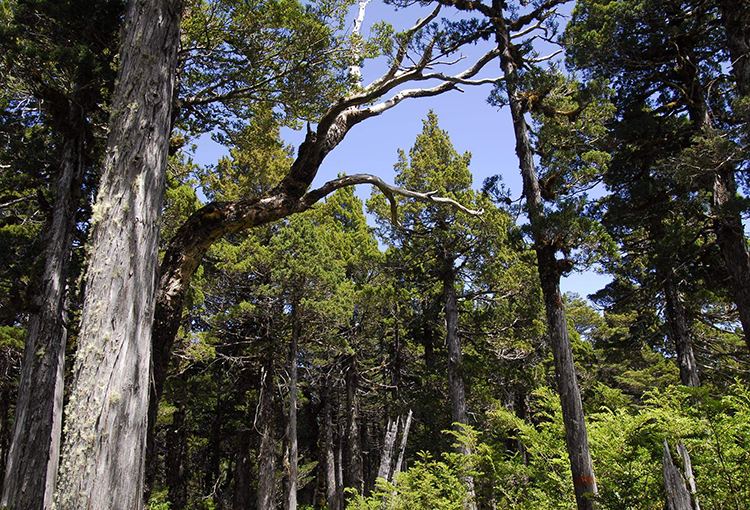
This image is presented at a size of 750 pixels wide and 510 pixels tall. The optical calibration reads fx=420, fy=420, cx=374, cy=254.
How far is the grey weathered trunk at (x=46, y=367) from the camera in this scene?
21.6ft

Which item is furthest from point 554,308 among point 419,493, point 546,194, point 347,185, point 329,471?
point 329,471

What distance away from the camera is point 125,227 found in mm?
3094

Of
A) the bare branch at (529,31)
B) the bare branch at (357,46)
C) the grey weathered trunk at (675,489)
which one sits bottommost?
the grey weathered trunk at (675,489)

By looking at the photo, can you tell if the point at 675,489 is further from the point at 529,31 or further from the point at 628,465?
the point at 529,31

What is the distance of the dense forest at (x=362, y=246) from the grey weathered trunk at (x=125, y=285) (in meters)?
0.02

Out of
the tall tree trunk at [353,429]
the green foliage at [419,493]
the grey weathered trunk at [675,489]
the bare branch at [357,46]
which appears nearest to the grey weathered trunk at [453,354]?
the tall tree trunk at [353,429]

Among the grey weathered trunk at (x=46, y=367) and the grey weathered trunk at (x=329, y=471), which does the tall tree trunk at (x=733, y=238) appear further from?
the grey weathered trunk at (x=329, y=471)

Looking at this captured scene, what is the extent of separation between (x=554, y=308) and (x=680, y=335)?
6907 mm

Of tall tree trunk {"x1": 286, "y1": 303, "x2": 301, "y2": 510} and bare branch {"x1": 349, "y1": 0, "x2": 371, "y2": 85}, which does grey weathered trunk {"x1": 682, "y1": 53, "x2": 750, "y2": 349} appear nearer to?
bare branch {"x1": 349, "y1": 0, "x2": 371, "y2": 85}

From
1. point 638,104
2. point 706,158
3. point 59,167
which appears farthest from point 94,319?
point 638,104

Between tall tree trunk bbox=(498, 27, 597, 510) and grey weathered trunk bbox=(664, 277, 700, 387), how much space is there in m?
5.99

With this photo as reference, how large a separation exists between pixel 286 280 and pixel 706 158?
11.1 meters

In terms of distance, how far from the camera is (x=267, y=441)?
14273mm

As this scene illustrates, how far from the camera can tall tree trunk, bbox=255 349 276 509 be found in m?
13.7
